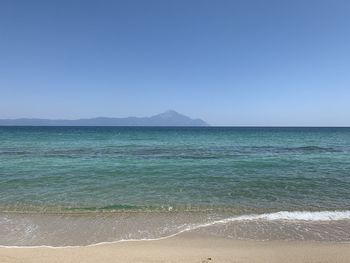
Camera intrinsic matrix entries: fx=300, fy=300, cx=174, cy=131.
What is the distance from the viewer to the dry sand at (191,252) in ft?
21.2

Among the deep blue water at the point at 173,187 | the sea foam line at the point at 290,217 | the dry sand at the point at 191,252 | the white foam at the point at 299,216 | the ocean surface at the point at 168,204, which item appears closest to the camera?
the dry sand at the point at 191,252

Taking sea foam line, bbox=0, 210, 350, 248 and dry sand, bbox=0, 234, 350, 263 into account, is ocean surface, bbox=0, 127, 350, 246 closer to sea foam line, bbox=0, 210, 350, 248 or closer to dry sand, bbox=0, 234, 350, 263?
sea foam line, bbox=0, 210, 350, 248

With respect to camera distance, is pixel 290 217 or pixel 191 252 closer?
pixel 191 252

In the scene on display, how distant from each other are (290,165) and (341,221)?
1253 centimetres

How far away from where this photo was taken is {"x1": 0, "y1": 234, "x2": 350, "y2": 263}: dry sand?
21.2 ft

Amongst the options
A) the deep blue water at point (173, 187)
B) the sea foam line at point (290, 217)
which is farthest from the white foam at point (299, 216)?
the deep blue water at point (173, 187)

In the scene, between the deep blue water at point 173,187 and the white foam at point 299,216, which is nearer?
the white foam at point 299,216

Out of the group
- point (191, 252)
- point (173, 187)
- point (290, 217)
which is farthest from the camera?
point (173, 187)

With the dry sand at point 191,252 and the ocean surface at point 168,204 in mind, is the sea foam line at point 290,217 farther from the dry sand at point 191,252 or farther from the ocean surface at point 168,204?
the dry sand at point 191,252

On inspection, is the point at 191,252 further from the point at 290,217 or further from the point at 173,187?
the point at 173,187

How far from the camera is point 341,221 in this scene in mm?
9227

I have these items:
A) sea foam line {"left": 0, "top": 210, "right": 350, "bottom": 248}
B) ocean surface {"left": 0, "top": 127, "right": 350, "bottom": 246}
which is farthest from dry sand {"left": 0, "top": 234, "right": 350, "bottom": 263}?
sea foam line {"left": 0, "top": 210, "right": 350, "bottom": 248}

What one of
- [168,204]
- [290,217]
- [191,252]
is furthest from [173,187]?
[191,252]

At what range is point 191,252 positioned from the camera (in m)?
6.91
